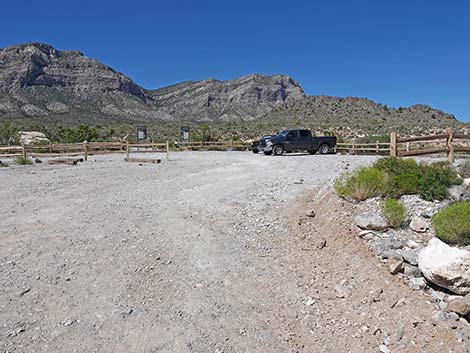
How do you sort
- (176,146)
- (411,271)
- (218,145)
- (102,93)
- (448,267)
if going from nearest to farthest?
(448,267) → (411,271) → (218,145) → (176,146) → (102,93)

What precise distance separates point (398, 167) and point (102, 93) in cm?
11274

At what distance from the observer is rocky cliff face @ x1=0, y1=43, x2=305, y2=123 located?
89.2 meters

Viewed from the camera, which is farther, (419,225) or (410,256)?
(419,225)

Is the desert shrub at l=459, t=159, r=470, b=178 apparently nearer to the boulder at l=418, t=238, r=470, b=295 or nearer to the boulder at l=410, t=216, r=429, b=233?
the boulder at l=410, t=216, r=429, b=233

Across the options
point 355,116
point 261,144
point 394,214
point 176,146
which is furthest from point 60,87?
point 394,214

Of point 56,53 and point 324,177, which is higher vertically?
point 56,53

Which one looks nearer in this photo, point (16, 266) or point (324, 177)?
point (16, 266)

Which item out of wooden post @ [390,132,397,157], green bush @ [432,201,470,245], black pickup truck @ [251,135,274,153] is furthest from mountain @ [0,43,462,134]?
green bush @ [432,201,470,245]

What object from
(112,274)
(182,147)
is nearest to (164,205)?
(112,274)

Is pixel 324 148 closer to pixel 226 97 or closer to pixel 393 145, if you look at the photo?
pixel 393 145

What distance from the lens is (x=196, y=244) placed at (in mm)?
6945

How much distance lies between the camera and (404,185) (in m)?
7.70

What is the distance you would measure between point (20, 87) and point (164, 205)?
105 meters

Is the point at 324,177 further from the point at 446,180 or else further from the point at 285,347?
the point at 285,347
